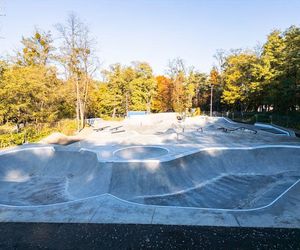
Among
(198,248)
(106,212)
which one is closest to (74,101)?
(106,212)

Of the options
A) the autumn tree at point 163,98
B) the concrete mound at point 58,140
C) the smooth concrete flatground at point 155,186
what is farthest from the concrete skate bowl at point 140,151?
the autumn tree at point 163,98

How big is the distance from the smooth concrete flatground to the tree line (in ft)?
36.0

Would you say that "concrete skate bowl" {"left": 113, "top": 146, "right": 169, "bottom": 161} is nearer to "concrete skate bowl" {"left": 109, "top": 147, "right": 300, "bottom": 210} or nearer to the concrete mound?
"concrete skate bowl" {"left": 109, "top": 147, "right": 300, "bottom": 210}

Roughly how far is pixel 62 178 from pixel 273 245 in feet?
30.8

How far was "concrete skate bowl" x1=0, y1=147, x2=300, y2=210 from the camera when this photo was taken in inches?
346

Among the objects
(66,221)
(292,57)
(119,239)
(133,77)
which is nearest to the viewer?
(119,239)

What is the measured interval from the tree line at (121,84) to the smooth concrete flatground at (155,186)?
36.0 ft

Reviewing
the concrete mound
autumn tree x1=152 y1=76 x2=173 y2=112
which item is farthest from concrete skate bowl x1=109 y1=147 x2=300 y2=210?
autumn tree x1=152 y1=76 x2=173 y2=112

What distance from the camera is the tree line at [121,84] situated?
23.4m

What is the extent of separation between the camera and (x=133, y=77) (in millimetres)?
48719

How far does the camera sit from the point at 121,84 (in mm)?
47250

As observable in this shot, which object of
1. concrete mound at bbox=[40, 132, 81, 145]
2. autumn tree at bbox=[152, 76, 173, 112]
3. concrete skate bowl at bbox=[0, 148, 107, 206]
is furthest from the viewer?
autumn tree at bbox=[152, 76, 173, 112]

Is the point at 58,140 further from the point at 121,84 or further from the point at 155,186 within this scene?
the point at 121,84

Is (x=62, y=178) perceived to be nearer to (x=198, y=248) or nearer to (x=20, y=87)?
(x=198, y=248)
